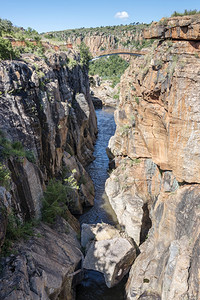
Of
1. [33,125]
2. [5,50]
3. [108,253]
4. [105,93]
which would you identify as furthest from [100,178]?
[105,93]

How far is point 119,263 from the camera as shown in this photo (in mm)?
14977

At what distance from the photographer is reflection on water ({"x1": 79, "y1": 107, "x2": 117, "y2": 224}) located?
21.8m

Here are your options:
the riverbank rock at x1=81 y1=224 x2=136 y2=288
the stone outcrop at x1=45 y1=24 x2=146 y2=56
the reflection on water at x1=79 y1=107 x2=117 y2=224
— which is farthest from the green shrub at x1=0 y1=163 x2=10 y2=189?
the stone outcrop at x1=45 y1=24 x2=146 y2=56

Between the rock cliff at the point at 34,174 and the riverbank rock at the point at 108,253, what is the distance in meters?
1.16

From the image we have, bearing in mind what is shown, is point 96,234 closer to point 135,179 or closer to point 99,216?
point 99,216

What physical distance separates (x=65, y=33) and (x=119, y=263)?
145m

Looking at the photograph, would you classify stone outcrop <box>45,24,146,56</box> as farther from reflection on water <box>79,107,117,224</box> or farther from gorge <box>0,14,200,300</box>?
gorge <box>0,14,200,300</box>

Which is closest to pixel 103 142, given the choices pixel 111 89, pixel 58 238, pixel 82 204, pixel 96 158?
pixel 96 158

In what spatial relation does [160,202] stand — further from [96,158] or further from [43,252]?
[96,158]

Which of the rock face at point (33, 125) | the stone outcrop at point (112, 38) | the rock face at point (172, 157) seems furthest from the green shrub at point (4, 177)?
the stone outcrop at point (112, 38)

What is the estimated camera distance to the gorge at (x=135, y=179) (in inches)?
418

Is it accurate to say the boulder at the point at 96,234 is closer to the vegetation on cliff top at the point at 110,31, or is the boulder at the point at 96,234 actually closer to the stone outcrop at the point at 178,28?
the stone outcrop at the point at 178,28

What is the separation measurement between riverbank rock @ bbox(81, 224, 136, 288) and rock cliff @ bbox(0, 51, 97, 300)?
45.6 inches

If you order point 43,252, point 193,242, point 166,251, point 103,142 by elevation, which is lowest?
point 103,142
